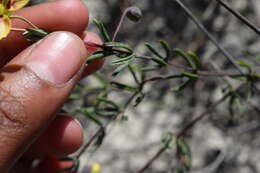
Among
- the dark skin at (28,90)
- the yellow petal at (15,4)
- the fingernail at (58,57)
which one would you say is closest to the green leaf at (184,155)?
the dark skin at (28,90)

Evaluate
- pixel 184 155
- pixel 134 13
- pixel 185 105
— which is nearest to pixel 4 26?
pixel 134 13

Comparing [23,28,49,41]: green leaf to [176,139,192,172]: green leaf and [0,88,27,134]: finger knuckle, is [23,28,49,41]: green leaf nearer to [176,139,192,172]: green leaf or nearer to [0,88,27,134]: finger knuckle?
[0,88,27,134]: finger knuckle

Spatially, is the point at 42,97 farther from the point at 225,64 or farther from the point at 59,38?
the point at 225,64

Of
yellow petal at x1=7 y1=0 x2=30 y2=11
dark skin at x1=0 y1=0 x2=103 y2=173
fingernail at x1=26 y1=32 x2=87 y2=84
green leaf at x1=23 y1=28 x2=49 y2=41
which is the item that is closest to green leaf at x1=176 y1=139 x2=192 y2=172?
dark skin at x1=0 y1=0 x2=103 y2=173

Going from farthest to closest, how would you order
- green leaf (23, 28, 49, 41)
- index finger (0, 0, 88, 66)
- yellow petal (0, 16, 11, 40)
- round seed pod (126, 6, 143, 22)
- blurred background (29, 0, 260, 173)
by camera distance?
blurred background (29, 0, 260, 173)
index finger (0, 0, 88, 66)
round seed pod (126, 6, 143, 22)
green leaf (23, 28, 49, 41)
yellow petal (0, 16, 11, 40)

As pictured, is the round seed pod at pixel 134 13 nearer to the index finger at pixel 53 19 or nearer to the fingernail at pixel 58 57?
the fingernail at pixel 58 57

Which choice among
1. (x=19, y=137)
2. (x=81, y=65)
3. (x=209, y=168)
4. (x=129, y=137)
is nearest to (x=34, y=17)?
(x=81, y=65)
